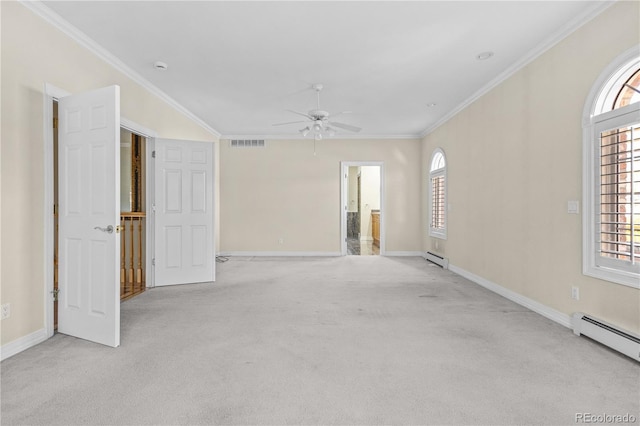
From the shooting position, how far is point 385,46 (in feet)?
10.9

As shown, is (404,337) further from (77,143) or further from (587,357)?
(77,143)

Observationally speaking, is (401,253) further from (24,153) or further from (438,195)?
(24,153)

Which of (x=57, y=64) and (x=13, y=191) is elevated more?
(x=57, y=64)

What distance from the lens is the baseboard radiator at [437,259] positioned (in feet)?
19.1

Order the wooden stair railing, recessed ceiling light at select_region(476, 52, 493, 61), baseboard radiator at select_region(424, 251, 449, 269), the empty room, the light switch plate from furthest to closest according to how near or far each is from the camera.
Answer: baseboard radiator at select_region(424, 251, 449, 269) < the wooden stair railing < recessed ceiling light at select_region(476, 52, 493, 61) < the light switch plate < the empty room

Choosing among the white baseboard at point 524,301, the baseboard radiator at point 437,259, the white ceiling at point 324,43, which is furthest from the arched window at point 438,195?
the white ceiling at point 324,43

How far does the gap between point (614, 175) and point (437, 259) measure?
3708 millimetres

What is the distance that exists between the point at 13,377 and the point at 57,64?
2460 millimetres

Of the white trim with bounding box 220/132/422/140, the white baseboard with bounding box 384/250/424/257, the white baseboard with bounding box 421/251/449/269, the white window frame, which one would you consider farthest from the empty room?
the white baseboard with bounding box 384/250/424/257

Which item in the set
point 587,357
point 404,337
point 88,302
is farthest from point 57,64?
point 587,357

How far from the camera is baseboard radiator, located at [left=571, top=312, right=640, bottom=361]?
2.30 metres

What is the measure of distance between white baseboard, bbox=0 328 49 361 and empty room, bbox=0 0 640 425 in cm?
1

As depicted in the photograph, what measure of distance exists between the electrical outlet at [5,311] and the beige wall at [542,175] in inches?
180

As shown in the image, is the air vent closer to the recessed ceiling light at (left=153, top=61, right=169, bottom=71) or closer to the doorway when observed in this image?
the doorway
